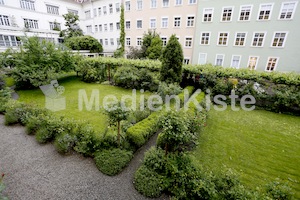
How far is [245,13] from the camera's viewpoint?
1784 centimetres

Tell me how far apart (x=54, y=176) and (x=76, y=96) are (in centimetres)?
710

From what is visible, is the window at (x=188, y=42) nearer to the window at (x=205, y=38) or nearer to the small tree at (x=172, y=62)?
the window at (x=205, y=38)

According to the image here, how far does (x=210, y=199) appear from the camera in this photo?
10.1 ft

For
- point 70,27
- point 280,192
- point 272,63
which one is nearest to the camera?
point 280,192

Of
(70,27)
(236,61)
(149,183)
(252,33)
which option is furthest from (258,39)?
(70,27)

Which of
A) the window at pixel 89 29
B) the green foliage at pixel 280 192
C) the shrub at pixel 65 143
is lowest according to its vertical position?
the shrub at pixel 65 143

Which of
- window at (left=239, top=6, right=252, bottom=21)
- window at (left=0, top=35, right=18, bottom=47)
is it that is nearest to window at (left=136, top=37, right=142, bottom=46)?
window at (left=239, top=6, right=252, bottom=21)

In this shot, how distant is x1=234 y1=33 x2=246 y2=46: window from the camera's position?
60.5 ft

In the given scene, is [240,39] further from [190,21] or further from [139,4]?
[139,4]

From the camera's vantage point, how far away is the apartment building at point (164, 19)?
21.5 m

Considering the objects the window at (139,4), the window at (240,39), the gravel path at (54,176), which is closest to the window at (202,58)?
the window at (240,39)

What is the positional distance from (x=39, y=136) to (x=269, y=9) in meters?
24.2

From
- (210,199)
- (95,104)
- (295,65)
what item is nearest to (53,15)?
(95,104)

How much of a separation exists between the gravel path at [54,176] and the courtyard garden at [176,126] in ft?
0.84
